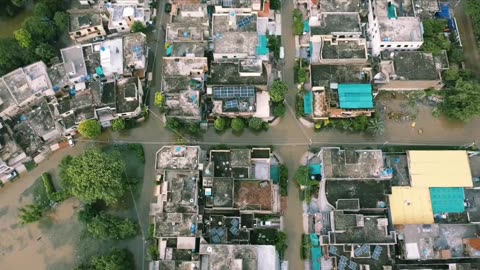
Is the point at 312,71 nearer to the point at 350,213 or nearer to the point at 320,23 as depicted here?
the point at 320,23

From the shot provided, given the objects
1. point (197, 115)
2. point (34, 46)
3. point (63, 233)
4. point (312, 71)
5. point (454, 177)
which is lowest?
point (63, 233)

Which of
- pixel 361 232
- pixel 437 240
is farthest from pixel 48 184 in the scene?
pixel 437 240

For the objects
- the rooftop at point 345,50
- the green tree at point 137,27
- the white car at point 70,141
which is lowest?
the white car at point 70,141

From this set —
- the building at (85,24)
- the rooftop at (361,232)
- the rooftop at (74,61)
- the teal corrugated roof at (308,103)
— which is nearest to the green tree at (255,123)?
the teal corrugated roof at (308,103)

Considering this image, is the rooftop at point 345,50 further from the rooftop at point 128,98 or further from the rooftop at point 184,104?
the rooftop at point 128,98

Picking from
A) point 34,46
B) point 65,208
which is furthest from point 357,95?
point 34,46
